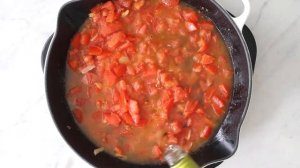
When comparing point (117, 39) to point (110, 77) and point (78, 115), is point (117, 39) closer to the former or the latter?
point (110, 77)

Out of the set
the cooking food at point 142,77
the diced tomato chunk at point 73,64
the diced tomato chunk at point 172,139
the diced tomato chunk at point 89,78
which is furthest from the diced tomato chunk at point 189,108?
the diced tomato chunk at point 73,64

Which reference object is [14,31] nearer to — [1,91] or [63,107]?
[1,91]

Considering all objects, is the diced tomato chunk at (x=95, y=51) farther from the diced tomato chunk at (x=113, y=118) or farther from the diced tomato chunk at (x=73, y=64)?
the diced tomato chunk at (x=113, y=118)

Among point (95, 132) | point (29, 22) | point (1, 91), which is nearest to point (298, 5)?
point (95, 132)

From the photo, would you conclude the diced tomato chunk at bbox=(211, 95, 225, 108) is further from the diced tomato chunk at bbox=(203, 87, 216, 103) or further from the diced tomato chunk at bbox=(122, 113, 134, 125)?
the diced tomato chunk at bbox=(122, 113, 134, 125)

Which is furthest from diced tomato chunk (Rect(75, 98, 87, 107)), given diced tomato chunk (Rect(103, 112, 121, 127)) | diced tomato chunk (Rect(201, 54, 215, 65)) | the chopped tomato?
diced tomato chunk (Rect(201, 54, 215, 65))

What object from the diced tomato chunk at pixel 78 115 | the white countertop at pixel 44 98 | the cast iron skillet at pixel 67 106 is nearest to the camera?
the cast iron skillet at pixel 67 106
